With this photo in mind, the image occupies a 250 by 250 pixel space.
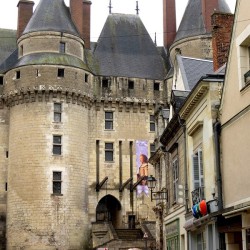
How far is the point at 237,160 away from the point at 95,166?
29.3 meters

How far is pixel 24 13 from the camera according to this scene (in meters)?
45.9

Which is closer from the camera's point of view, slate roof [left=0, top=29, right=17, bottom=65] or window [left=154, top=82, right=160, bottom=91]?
window [left=154, top=82, right=160, bottom=91]

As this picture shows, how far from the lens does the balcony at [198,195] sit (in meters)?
16.3

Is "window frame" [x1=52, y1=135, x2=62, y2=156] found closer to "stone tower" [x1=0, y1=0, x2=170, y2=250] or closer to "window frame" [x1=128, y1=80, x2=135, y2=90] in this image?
"stone tower" [x1=0, y1=0, x2=170, y2=250]

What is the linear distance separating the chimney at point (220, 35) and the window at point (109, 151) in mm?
25226

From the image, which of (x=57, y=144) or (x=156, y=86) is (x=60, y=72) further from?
(x=156, y=86)

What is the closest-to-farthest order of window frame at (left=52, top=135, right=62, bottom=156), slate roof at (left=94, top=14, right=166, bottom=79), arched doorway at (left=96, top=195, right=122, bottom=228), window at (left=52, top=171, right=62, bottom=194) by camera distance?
window at (left=52, top=171, right=62, bottom=194) → window frame at (left=52, top=135, right=62, bottom=156) → arched doorway at (left=96, top=195, right=122, bottom=228) → slate roof at (left=94, top=14, right=166, bottom=79)

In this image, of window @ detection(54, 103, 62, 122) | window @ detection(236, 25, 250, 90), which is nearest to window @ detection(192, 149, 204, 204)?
window @ detection(236, 25, 250, 90)

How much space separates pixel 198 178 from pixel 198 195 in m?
0.73

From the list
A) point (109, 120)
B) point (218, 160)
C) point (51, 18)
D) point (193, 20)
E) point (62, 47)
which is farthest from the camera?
point (193, 20)

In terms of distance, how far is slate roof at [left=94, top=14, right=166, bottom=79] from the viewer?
150 ft

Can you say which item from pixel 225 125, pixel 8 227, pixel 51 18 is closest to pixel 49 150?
pixel 8 227

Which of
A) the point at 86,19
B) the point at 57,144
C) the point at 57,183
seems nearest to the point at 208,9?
the point at 86,19

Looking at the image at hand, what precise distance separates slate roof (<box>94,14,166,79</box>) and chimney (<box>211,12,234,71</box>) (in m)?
26.5
